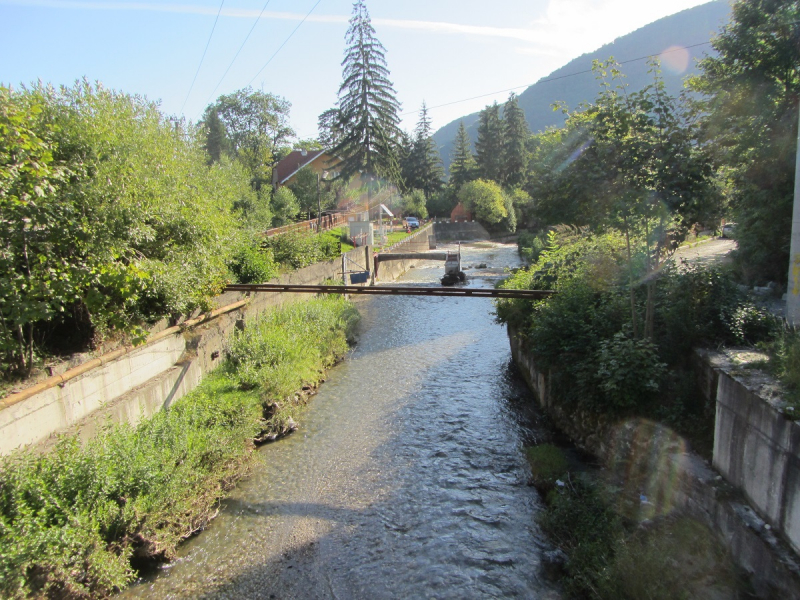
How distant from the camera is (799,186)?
22.2 ft

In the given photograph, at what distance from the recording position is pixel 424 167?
230 ft

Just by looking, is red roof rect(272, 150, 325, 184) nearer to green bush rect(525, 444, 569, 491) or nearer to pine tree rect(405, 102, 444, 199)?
pine tree rect(405, 102, 444, 199)

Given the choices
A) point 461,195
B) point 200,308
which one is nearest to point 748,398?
point 200,308

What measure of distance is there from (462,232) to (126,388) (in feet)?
182

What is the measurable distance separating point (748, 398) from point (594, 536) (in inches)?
106

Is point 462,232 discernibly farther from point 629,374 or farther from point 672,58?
point 629,374

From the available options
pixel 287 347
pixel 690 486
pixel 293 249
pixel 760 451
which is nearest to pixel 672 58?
pixel 293 249

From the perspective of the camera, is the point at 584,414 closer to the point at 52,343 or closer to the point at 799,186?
the point at 799,186

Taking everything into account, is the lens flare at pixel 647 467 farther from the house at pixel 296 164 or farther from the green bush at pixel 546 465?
the house at pixel 296 164

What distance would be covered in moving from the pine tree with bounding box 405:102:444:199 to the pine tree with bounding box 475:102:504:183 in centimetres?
652

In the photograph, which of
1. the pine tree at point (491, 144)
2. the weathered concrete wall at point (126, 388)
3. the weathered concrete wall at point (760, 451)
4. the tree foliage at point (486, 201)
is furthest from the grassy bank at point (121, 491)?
the pine tree at point (491, 144)

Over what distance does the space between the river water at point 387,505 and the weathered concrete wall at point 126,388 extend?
238 cm

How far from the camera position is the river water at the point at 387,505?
6.66 m

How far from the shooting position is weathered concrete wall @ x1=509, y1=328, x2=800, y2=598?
4566mm
